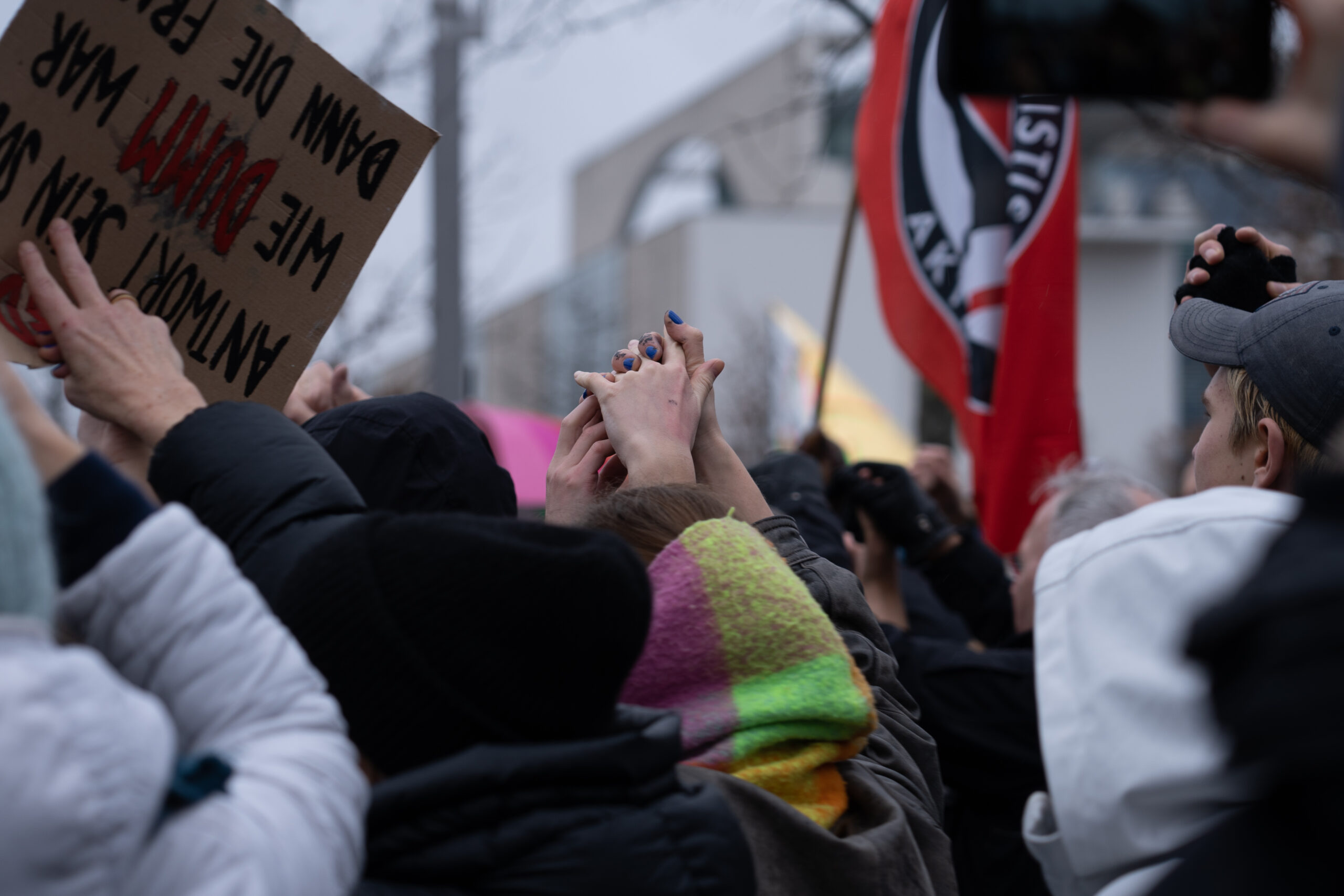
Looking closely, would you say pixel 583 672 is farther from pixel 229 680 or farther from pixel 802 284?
pixel 802 284

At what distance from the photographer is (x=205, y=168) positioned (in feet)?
6.12

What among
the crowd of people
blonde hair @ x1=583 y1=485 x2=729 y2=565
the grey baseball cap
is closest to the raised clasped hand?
the crowd of people

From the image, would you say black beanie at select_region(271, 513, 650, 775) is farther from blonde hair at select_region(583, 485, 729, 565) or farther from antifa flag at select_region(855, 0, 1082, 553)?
antifa flag at select_region(855, 0, 1082, 553)

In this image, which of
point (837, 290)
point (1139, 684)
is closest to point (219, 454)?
point (1139, 684)

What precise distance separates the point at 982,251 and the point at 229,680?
3525mm

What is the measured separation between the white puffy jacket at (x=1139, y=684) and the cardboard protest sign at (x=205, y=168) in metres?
1.22

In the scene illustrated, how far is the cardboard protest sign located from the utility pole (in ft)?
14.4

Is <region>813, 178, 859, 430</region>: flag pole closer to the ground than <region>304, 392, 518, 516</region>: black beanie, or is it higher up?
higher up

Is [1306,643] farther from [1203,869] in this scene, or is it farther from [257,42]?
[257,42]

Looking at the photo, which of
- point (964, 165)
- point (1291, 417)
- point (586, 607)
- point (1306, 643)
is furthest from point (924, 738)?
point (964, 165)

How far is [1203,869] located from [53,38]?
1679 mm

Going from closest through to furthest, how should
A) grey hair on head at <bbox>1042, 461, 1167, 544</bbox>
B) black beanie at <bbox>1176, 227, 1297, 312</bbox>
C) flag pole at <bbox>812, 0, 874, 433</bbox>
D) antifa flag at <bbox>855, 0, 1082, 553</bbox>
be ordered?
1. black beanie at <bbox>1176, 227, 1297, 312</bbox>
2. grey hair on head at <bbox>1042, 461, 1167, 544</bbox>
3. antifa flag at <bbox>855, 0, 1082, 553</bbox>
4. flag pole at <bbox>812, 0, 874, 433</bbox>

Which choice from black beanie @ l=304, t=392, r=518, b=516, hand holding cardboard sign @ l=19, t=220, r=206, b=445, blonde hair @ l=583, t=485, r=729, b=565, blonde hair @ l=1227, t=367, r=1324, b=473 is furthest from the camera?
black beanie @ l=304, t=392, r=518, b=516

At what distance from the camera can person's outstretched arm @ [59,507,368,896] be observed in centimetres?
105
